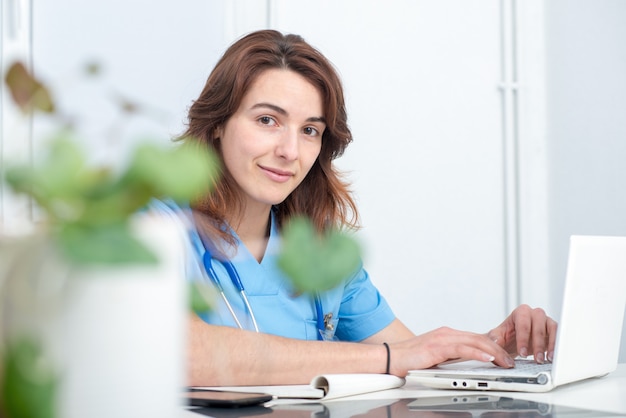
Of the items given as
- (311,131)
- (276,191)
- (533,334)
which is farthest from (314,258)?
(311,131)

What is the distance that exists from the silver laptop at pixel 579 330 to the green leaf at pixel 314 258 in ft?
2.72

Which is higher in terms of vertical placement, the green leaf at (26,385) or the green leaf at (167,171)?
the green leaf at (167,171)

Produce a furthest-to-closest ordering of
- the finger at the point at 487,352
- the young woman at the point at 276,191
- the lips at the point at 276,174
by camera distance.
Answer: the lips at the point at 276,174 < the young woman at the point at 276,191 < the finger at the point at 487,352

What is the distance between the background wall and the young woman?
86 centimetres

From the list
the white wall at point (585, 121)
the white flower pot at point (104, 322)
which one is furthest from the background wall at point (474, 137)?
the white flower pot at point (104, 322)

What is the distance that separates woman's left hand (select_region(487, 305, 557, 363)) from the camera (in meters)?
1.50

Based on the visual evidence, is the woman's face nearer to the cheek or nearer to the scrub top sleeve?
the cheek

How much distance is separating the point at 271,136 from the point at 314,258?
1.44 m

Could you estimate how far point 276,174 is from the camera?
1.77 metres

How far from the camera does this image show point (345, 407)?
102 centimetres

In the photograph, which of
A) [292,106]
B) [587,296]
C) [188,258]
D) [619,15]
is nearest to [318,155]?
[292,106]

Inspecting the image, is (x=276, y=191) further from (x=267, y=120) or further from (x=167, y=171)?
(x=167, y=171)

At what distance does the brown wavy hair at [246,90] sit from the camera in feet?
5.87

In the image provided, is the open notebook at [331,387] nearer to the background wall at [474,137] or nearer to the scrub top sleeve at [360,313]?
the scrub top sleeve at [360,313]
